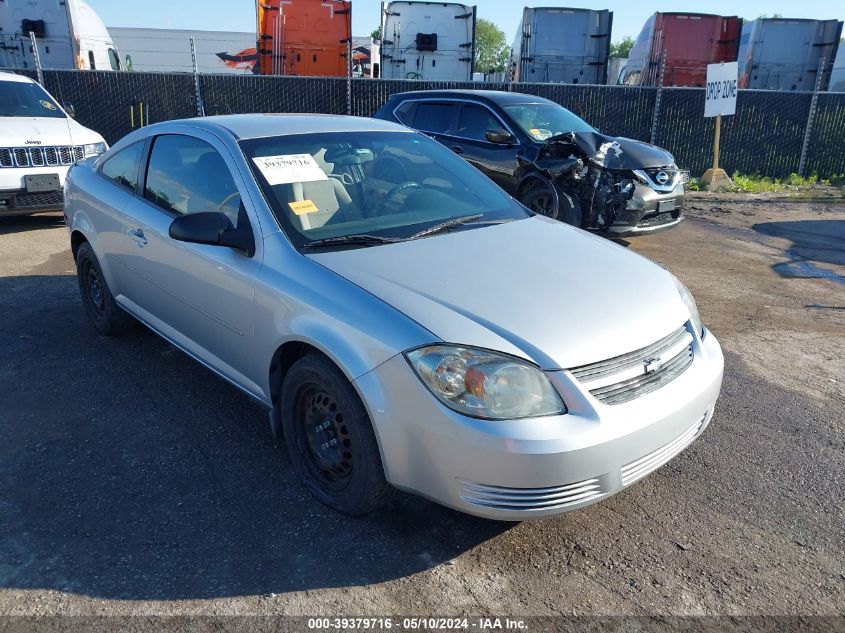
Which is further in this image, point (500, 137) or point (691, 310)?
point (500, 137)

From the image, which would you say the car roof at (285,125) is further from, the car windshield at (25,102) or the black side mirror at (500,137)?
the car windshield at (25,102)

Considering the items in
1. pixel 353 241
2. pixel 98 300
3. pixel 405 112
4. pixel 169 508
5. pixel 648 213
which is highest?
pixel 405 112

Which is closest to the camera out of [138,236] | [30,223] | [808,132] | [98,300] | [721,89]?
→ [138,236]

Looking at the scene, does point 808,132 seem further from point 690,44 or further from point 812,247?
point 812,247

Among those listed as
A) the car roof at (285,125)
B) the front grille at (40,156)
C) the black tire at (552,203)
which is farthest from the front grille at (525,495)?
the front grille at (40,156)

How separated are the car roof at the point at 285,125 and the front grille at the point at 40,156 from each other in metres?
5.38

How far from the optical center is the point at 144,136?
4.54 m

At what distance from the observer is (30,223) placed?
917 cm

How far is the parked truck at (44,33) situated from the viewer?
15641 millimetres

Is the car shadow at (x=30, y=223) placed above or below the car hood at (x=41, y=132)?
below

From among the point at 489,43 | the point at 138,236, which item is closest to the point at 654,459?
the point at 138,236

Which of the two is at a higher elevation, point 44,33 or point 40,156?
point 44,33

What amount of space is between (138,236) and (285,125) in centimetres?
118

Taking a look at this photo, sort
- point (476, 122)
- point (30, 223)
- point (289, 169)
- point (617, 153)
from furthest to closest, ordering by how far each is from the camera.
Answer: point (30, 223) < point (476, 122) < point (617, 153) < point (289, 169)
